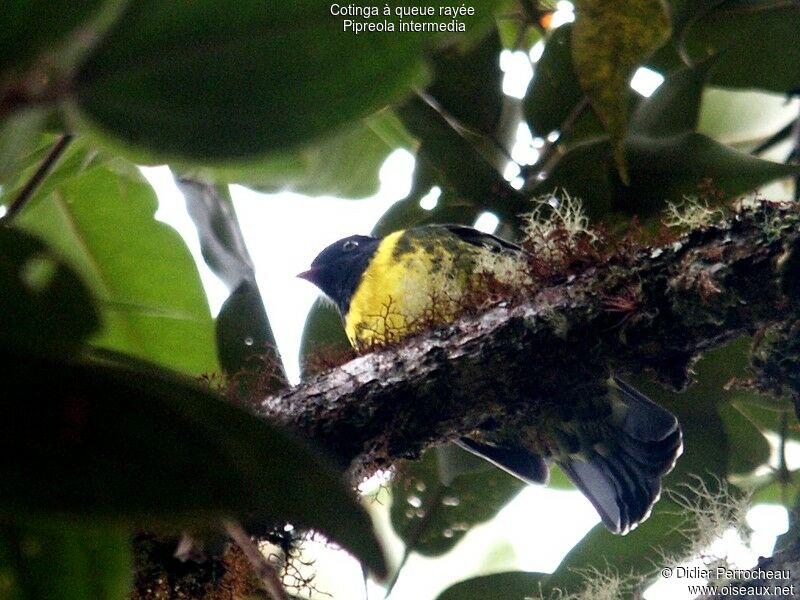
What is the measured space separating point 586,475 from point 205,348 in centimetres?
113

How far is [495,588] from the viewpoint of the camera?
90.4 inches

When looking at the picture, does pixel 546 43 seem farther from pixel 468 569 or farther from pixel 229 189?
pixel 468 569

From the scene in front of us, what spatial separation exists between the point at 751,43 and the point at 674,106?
0.35 metres

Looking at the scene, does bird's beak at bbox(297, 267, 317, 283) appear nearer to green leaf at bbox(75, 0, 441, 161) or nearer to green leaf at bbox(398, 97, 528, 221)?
green leaf at bbox(398, 97, 528, 221)

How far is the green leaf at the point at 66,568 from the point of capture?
94cm

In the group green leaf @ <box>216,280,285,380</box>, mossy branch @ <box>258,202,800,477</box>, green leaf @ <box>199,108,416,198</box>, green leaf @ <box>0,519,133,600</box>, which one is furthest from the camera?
green leaf @ <box>199,108,416,198</box>

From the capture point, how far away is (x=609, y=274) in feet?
6.14

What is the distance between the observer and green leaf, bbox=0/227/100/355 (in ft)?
2.27

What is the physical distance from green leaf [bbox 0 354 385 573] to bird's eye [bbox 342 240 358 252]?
287cm

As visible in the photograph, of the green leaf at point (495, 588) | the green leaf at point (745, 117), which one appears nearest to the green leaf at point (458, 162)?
the green leaf at point (745, 117)

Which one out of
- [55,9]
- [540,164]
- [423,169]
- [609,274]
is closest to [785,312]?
[609,274]

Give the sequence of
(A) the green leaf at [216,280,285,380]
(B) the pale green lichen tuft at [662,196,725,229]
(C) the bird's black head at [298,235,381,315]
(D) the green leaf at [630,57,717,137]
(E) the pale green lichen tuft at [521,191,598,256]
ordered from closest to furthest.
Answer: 1. (B) the pale green lichen tuft at [662,196,725,229]
2. (E) the pale green lichen tuft at [521,191,598,256]
3. (D) the green leaf at [630,57,717,137]
4. (A) the green leaf at [216,280,285,380]
5. (C) the bird's black head at [298,235,381,315]

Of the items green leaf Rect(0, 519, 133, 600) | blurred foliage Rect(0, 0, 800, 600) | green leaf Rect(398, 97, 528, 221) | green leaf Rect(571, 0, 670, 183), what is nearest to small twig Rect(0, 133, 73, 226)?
blurred foliage Rect(0, 0, 800, 600)

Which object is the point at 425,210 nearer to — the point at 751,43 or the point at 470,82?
the point at 470,82
